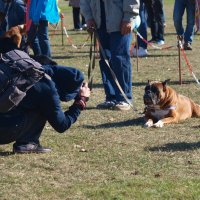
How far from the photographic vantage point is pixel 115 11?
8.43 m

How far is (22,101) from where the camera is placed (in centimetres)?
628

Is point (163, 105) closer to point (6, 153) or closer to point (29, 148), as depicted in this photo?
point (29, 148)

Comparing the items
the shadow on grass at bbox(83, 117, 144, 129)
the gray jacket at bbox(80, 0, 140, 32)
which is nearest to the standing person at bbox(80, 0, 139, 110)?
the gray jacket at bbox(80, 0, 140, 32)

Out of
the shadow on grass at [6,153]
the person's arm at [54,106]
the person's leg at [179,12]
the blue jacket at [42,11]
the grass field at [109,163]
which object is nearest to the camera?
the grass field at [109,163]

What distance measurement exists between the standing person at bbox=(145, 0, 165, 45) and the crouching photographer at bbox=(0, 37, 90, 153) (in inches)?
391

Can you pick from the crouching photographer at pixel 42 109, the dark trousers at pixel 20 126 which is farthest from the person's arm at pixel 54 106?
the dark trousers at pixel 20 126

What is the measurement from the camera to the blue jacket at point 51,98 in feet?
20.4

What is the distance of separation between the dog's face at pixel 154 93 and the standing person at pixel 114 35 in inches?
33.5

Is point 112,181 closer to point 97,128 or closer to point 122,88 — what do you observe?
point 97,128

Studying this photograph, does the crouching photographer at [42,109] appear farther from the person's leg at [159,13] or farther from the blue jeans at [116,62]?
the person's leg at [159,13]

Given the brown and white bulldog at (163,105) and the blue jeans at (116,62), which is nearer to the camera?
the brown and white bulldog at (163,105)

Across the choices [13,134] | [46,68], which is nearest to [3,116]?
[13,134]

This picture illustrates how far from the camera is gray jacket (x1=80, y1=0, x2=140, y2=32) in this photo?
27.2 ft

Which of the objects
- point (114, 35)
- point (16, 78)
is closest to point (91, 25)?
point (114, 35)
